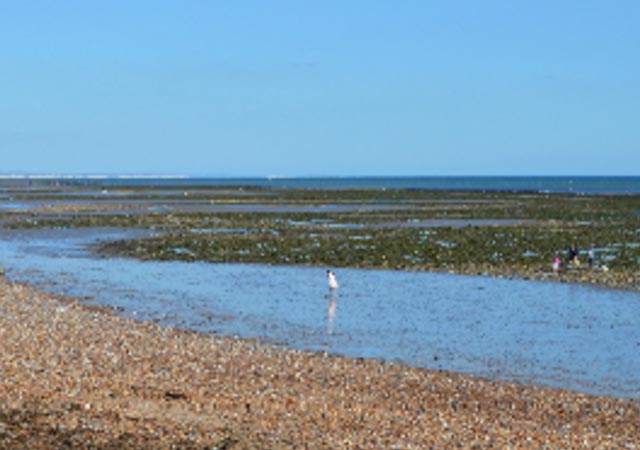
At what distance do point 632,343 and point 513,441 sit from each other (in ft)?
37.6

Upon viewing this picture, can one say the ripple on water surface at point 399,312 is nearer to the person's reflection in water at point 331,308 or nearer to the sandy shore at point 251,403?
the person's reflection in water at point 331,308

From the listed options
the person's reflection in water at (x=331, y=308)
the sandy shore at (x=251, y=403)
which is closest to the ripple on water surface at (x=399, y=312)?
the person's reflection in water at (x=331, y=308)

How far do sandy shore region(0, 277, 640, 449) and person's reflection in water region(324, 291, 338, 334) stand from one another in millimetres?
4432

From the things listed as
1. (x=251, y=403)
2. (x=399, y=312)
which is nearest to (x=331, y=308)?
(x=399, y=312)

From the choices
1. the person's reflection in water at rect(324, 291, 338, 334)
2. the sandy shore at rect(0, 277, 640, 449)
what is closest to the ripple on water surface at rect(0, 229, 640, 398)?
the person's reflection in water at rect(324, 291, 338, 334)

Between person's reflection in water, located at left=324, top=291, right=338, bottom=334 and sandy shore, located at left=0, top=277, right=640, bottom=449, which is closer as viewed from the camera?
sandy shore, located at left=0, top=277, right=640, bottom=449

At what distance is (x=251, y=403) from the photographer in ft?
52.9

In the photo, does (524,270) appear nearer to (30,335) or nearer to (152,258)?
(152,258)

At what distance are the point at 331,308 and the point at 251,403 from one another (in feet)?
46.8

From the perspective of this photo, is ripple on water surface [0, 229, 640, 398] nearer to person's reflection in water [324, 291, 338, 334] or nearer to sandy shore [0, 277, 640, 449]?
person's reflection in water [324, 291, 338, 334]

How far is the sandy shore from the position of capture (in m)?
14.1

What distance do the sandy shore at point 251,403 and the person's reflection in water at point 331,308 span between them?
4432 millimetres

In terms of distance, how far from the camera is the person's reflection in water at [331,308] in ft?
88.0

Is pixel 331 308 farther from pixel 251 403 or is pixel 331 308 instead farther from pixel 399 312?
pixel 251 403
